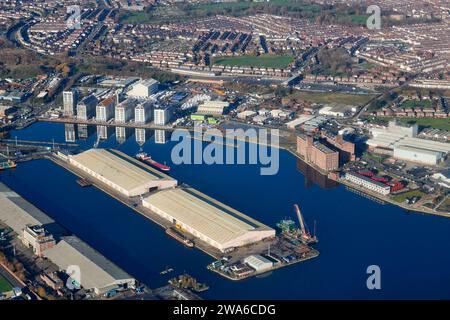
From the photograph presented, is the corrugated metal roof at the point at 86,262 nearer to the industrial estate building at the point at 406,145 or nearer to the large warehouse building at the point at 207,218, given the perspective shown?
the large warehouse building at the point at 207,218

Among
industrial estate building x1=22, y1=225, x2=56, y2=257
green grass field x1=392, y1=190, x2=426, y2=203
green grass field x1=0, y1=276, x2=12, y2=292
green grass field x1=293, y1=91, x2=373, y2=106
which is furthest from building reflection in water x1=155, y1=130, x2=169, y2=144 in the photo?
green grass field x1=0, y1=276, x2=12, y2=292

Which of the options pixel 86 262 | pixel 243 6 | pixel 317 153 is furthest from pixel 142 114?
pixel 243 6

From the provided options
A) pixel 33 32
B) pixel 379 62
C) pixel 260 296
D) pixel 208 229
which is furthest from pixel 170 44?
pixel 260 296

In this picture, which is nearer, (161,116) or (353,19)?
(161,116)

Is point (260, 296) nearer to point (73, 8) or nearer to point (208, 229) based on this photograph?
point (208, 229)

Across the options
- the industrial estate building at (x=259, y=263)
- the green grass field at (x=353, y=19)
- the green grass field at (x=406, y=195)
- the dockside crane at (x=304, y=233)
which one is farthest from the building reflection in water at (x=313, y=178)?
the green grass field at (x=353, y=19)

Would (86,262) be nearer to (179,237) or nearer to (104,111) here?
(179,237)

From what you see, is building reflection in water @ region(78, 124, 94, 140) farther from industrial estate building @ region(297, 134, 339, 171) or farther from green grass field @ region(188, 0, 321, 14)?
green grass field @ region(188, 0, 321, 14)
